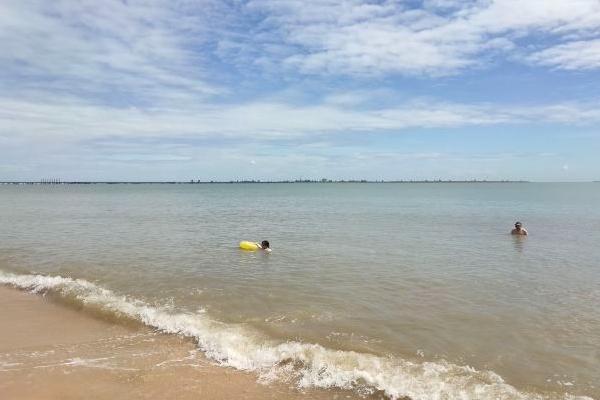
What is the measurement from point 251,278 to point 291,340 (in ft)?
23.3

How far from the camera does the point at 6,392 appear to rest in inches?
324

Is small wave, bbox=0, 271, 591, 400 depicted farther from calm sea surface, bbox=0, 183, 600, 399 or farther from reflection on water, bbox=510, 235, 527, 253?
reflection on water, bbox=510, 235, 527, 253

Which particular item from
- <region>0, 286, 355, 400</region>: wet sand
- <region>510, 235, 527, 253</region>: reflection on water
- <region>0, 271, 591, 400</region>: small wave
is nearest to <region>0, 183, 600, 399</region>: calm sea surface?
<region>0, 271, 591, 400</region>: small wave

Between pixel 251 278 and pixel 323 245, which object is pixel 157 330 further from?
pixel 323 245

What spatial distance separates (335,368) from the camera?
9.34m

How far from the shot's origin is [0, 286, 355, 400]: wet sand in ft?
27.4

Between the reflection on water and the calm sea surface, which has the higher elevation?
the reflection on water

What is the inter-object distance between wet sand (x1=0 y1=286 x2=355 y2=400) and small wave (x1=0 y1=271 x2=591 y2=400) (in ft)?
1.19

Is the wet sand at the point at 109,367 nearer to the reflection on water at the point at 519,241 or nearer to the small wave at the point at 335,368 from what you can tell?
the small wave at the point at 335,368

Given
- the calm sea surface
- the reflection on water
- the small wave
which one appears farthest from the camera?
the reflection on water

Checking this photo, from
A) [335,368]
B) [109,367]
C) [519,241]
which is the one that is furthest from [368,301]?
[519,241]

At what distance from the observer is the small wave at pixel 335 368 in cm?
853

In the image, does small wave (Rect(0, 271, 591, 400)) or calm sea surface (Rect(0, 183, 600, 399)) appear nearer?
small wave (Rect(0, 271, 591, 400))

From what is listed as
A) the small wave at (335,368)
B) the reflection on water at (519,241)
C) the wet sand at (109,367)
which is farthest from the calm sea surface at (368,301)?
the wet sand at (109,367)
